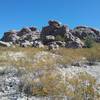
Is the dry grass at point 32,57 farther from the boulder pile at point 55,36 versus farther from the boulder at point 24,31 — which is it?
the boulder at point 24,31

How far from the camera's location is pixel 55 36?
60.9 metres

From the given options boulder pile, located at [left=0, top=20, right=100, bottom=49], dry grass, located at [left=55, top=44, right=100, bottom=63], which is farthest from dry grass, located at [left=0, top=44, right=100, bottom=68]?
boulder pile, located at [left=0, top=20, right=100, bottom=49]

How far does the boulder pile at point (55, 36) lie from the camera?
52669 mm

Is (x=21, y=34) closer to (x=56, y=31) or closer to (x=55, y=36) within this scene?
(x=56, y=31)

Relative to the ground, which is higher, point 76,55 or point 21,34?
point 21,34

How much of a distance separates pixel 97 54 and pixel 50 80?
2337 cm

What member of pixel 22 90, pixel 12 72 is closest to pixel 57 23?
pixel 12 72

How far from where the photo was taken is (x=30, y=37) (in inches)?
2544

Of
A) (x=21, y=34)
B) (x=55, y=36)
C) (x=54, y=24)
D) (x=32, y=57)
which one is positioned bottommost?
(x=32, y=57)

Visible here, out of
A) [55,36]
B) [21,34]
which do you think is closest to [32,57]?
[55,36]

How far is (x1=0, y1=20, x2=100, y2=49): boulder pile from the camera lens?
173 ft

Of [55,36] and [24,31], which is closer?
[55,36]

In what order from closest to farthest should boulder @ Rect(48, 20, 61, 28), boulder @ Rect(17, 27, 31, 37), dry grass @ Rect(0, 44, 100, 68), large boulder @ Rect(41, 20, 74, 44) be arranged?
dry grass @ Rect(0, 44, 100, 68)
large boulder @ Rect(41, 20, 74, 44)
boulder @ Rect(48, 20, 61, 28)
boulder @ Rect(17, 27, 31, 37)

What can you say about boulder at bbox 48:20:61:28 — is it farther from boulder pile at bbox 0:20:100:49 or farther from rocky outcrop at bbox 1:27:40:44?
rocky outcrop at bbox 1:27:40:44
